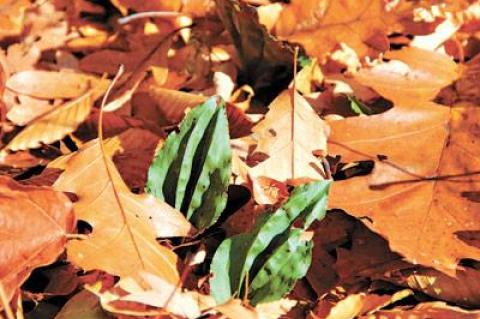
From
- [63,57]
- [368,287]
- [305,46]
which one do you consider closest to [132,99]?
[63,57]

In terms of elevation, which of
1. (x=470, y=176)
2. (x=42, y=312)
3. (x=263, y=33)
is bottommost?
(x=42, y=312)

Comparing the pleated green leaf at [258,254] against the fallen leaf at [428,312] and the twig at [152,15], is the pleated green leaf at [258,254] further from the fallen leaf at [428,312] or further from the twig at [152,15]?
the twig at [152,15]

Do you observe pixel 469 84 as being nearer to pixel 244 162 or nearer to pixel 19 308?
pixel 244 162

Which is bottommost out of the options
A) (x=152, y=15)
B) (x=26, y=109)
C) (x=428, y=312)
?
(x=428, y=312)

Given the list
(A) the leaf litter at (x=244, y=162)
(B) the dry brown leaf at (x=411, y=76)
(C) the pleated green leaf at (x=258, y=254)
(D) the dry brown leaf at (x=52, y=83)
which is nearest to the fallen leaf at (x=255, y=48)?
(A) the leaf litter at (x=244, y=162)

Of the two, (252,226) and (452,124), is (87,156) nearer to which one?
(252,226)

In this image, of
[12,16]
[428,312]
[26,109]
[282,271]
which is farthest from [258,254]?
[12,16]
